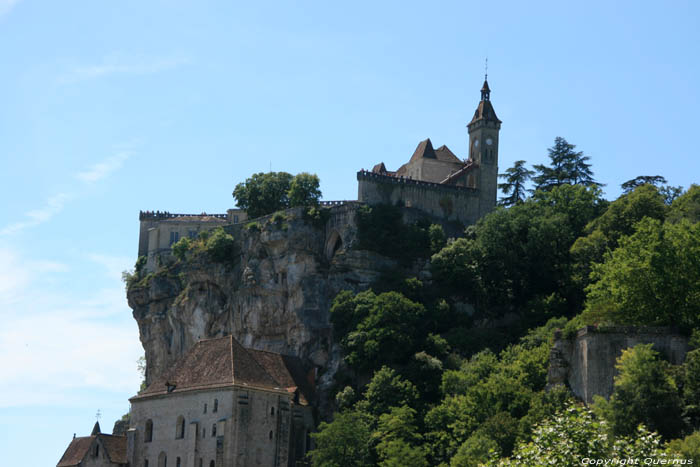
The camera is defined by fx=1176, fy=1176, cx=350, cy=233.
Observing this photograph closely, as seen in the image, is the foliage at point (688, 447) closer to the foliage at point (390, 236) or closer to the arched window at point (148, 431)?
the arched window at point (148, 431)

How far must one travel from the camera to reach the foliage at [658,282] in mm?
70938

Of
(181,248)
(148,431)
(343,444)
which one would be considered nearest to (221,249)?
(181,248)

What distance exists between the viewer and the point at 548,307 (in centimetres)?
8938

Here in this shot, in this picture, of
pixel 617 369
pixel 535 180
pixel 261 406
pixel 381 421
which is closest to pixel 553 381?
pixel 617 369

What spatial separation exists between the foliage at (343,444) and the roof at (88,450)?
1672 cm

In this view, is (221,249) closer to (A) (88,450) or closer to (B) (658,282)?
(A) (88,450)

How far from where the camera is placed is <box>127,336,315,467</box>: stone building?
270 ft

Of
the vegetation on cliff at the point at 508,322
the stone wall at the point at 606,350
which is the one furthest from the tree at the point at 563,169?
the stone wall at the point at 606,350

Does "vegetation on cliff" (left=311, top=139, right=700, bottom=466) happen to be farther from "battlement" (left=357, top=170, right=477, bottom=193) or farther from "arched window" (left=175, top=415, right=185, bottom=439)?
"arched window" (left=175, top=415, right=185, bottom=439)

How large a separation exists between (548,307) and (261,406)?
2307cm

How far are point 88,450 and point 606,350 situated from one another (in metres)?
41.1

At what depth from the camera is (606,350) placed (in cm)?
7044

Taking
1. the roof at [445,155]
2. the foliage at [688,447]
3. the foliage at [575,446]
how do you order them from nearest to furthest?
1. the foliage at [575,446]
2. the foliage at [688,447]
3. the roof at [445,155]

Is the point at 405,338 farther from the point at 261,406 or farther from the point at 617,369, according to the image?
the point at 617,369
